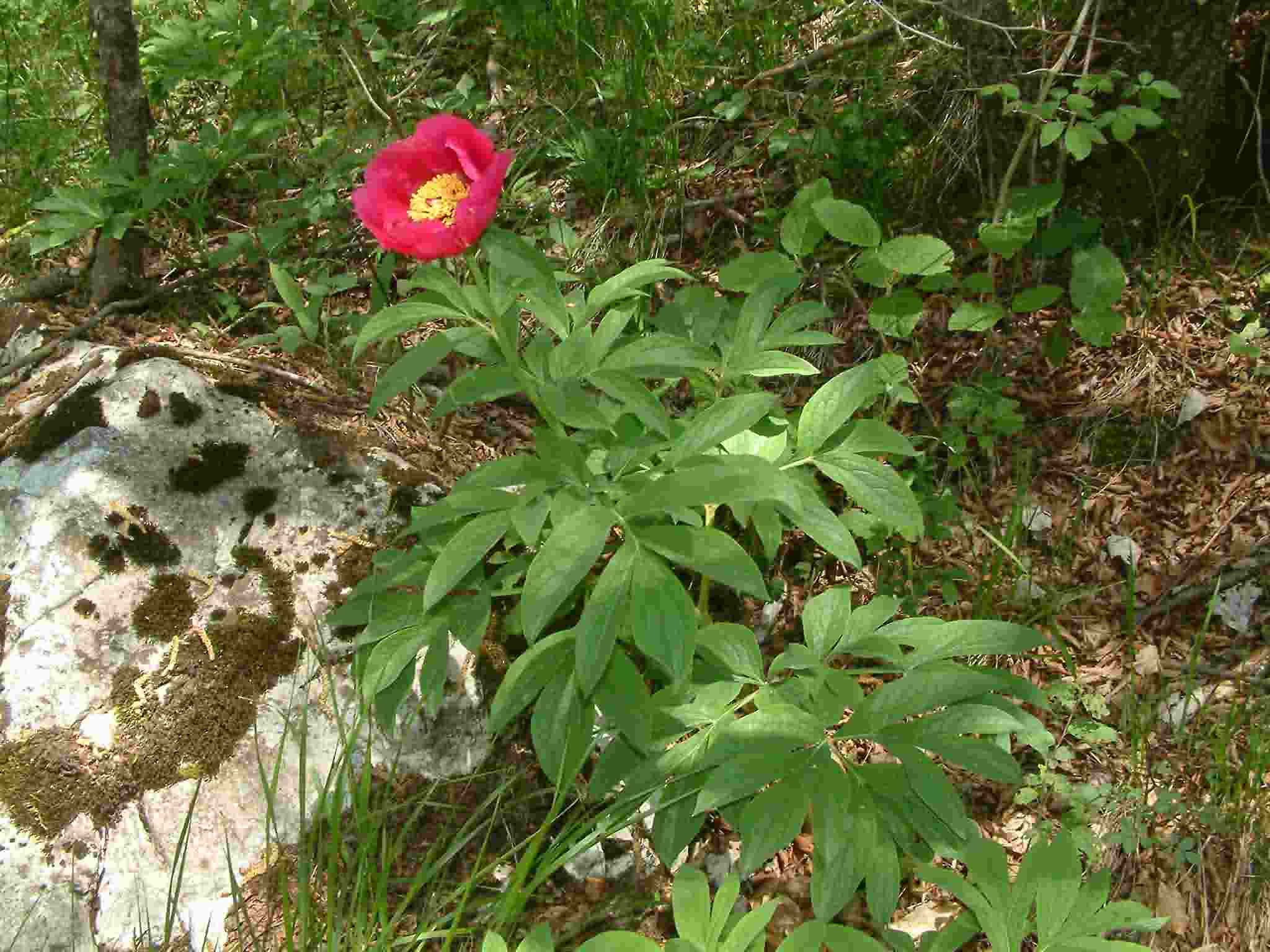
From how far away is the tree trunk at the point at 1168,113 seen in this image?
295cm

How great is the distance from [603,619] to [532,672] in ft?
0.91

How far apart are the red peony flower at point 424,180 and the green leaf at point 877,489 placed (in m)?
0.80

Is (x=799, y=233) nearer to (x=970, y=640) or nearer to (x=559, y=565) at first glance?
(x=970, y=640)

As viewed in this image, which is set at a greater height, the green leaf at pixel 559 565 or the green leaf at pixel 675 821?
the green leaf at pixel 559 565

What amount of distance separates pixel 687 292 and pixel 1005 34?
4.13 feet

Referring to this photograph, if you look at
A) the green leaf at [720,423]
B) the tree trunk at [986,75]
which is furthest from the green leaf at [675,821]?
the tree trunk at [986,75]

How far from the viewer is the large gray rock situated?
2066 mm

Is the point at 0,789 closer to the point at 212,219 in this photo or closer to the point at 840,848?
the point at 840,848

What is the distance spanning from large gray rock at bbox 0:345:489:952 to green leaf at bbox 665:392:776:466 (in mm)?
763

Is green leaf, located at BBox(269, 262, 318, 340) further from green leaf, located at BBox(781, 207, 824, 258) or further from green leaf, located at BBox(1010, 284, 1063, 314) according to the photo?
green leaf, located at BBox(1010, 284, 1063, 314)

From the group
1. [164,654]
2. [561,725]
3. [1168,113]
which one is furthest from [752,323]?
[1168,113]

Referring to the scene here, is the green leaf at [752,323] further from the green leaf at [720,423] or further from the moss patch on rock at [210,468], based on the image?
the moss patch on rock at [210,468]

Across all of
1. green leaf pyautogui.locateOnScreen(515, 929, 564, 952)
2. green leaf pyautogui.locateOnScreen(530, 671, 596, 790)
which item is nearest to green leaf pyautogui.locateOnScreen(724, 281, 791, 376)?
green leaf pyautogui.locateOnScreen(530, 671, 596, 790)

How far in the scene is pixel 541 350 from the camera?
213 cm
